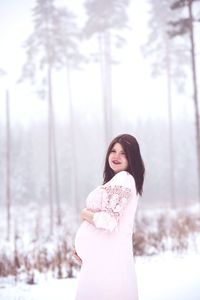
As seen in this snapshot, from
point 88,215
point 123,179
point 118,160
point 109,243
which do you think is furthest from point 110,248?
point 118,160

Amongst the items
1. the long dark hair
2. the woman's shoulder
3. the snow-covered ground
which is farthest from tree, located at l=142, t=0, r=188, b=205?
the woman's shoulder

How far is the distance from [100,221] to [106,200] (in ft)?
0.59

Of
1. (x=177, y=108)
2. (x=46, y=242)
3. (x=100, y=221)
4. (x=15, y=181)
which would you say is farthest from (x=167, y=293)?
(x=177, y=108)

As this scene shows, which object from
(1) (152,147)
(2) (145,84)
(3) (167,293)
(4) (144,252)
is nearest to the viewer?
(3) (167,293)

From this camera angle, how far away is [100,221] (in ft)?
9.91

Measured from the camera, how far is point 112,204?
3.06 metres

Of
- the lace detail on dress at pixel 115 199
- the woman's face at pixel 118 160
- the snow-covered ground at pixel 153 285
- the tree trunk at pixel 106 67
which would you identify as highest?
the tree trunk at pixel 106 67

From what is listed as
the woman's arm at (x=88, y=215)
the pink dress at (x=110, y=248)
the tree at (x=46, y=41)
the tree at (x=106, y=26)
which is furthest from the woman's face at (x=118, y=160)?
the tree at (x=106, y=26)

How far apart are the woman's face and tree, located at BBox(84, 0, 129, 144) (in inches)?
830

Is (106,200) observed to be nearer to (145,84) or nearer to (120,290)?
(120,290)

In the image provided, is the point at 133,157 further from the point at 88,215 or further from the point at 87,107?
the point at 87,107

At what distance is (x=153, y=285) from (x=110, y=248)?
3455 millimetres

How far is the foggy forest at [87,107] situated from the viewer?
24.6 m

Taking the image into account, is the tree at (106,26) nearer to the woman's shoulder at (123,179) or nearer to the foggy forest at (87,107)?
the foggy forest at (87,107)
